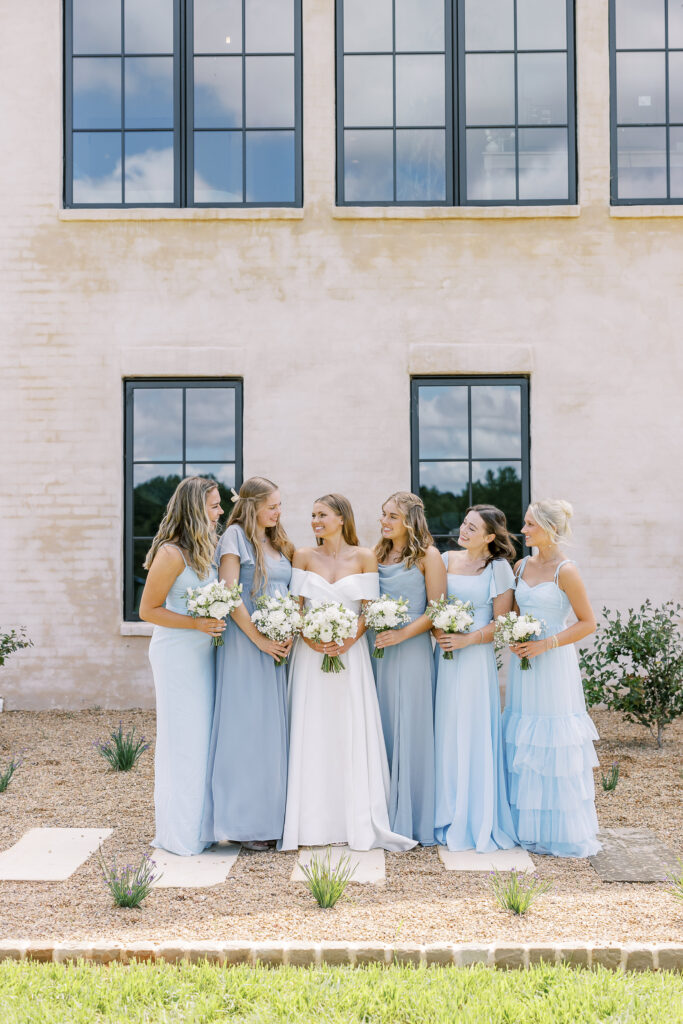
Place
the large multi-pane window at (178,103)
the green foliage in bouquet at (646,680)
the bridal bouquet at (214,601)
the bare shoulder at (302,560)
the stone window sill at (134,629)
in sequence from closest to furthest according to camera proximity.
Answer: the bridal bouquet at (214,601) < the bare shoulder at (302,560) < the green foliage in bouquet at (646,680) < the stone window sill at (134,629) < the large multi-pane window at (178,103)

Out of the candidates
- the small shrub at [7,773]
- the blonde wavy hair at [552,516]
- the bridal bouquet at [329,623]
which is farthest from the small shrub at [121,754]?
the blonde wavy hair at [552,516]

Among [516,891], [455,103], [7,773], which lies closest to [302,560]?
[516,891]

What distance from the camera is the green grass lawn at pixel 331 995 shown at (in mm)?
3135

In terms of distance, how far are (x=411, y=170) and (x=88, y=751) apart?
6.23 m

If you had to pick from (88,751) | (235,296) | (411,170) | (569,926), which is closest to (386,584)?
(569,926)

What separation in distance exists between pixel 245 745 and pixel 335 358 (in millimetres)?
4718

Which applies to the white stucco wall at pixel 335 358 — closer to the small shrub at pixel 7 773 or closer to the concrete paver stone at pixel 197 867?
the small shrub at pixel 7 773

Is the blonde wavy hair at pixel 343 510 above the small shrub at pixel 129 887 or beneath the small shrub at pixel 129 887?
above

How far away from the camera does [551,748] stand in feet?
16.2

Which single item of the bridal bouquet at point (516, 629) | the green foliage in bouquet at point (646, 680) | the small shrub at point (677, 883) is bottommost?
the small shrub at point (677, 883)

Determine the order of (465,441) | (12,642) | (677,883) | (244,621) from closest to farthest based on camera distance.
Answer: (677,883) → (244,621) → (12,642) → (465,441)

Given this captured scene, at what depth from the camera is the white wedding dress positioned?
5.01 meters

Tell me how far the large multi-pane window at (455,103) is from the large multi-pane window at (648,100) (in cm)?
55

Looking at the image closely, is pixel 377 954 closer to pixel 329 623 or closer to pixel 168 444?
pixel 329 623
